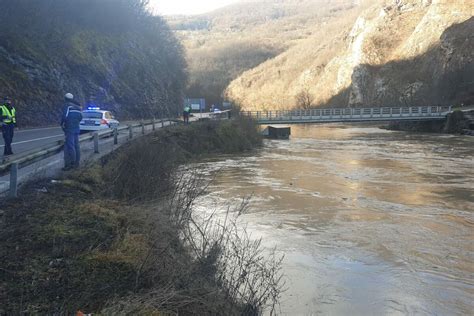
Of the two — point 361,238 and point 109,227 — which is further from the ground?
point 109,227

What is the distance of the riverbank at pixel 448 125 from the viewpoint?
53938mm

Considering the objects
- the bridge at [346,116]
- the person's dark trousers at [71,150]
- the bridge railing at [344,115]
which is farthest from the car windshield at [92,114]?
the bridge railing at [344,115]

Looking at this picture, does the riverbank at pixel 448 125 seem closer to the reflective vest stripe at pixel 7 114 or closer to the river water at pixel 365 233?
the river water at pixel 365 233

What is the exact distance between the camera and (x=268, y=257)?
359 inches

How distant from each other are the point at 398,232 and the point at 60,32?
98.0 feet

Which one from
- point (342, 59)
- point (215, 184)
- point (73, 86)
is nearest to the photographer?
point (215, 184)

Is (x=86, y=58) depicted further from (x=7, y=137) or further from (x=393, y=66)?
(x=393, y=66)

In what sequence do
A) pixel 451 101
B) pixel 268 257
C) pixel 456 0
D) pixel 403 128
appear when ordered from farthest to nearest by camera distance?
pixel 456 0 < pixel 451 101 < pixel 403 128 < pixel 268 257

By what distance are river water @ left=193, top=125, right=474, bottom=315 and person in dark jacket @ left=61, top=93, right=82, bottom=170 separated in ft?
14.8

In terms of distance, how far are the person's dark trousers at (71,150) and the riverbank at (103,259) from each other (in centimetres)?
103

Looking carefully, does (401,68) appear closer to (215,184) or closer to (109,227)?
(215,184)

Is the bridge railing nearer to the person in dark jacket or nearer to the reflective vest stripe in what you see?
the reflective vest stripe

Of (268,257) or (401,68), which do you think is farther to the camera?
(401,68)

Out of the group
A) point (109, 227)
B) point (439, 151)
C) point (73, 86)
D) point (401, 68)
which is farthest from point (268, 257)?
point (401, 68)
